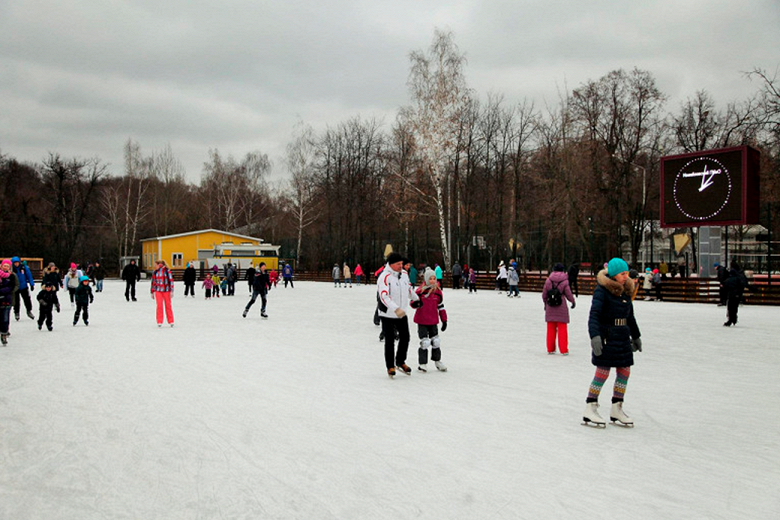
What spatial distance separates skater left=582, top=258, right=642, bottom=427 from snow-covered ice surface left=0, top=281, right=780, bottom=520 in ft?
0.79

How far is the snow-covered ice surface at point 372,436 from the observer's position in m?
3.98

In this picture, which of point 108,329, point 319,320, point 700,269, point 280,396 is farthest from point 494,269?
point 280,396

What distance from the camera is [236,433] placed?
18.2 feet

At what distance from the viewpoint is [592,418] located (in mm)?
5801

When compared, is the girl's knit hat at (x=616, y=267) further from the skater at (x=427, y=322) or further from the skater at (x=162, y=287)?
the skater at (x=162, y=287)

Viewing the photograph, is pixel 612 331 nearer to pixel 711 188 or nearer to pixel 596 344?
pixel 596 344

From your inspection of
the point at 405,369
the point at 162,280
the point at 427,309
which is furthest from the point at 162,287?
the point at 405,369

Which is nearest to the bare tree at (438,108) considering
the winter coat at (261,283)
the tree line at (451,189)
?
the tree line at (451,189)

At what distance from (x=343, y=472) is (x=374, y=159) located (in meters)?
51.2

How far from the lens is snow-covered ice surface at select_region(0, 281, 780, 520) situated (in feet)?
13.0

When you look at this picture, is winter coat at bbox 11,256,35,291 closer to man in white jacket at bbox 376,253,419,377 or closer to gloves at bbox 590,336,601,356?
man in white jacket at bbox 376,253,419,377

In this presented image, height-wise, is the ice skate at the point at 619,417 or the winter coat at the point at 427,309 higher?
the winter coat at the point at 427,309

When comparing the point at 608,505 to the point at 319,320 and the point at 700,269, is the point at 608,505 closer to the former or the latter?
the point at 319,320

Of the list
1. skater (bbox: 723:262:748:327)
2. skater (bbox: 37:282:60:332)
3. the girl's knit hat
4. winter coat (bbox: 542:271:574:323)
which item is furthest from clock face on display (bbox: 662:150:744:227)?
skater (bbox: 37:282:60:332)
